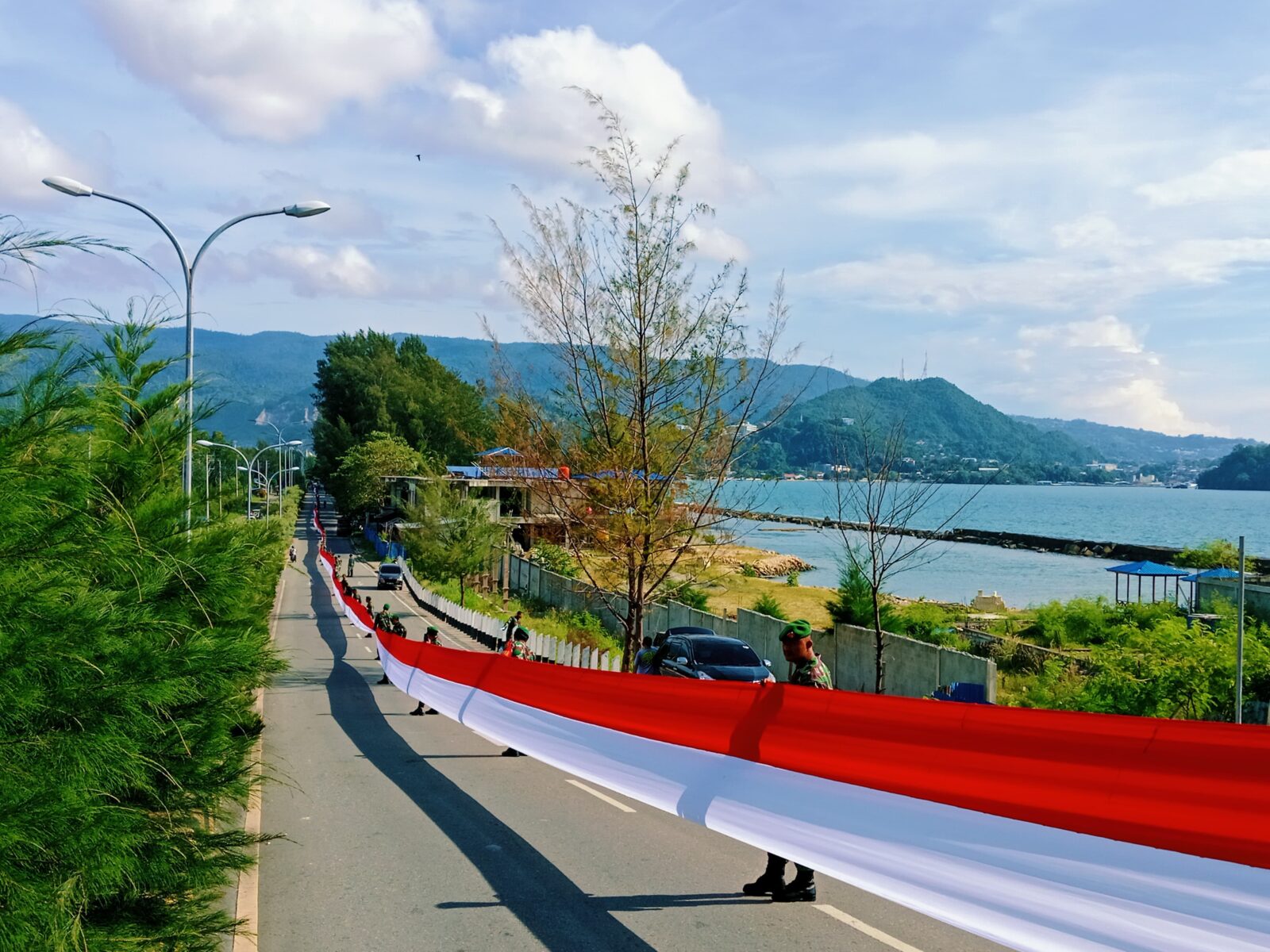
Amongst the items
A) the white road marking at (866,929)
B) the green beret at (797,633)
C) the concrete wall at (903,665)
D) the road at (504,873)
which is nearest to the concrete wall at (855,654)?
the concrete wall at (903,665)

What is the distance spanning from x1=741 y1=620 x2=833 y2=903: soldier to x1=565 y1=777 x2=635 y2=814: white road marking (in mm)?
3136

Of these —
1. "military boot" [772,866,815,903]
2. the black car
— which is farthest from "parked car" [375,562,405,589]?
"military boot" [772,866,815,903]

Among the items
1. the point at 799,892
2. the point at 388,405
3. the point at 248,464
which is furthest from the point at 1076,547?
the point at 799,892

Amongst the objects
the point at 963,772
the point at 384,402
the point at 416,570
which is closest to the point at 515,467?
the point at 963,772

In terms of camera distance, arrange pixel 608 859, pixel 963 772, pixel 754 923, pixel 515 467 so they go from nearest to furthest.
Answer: pixel 963 772
pixel 754 923
pixel 608 859
pixel 515 467

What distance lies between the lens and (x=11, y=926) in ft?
12.6

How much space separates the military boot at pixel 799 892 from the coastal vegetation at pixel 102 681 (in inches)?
157

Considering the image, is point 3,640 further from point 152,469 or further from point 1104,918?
point 1104,918

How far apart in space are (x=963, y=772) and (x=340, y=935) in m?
4.72

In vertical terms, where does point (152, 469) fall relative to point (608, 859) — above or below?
above

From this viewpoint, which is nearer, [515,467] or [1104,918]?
[1104,918]

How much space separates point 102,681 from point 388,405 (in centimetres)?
11866

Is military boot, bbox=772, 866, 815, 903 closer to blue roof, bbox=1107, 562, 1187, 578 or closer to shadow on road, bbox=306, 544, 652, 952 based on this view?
shadow on road, bbox=306, 544, 652, 952

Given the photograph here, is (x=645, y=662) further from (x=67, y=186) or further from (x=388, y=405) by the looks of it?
(x=388, y=405)
